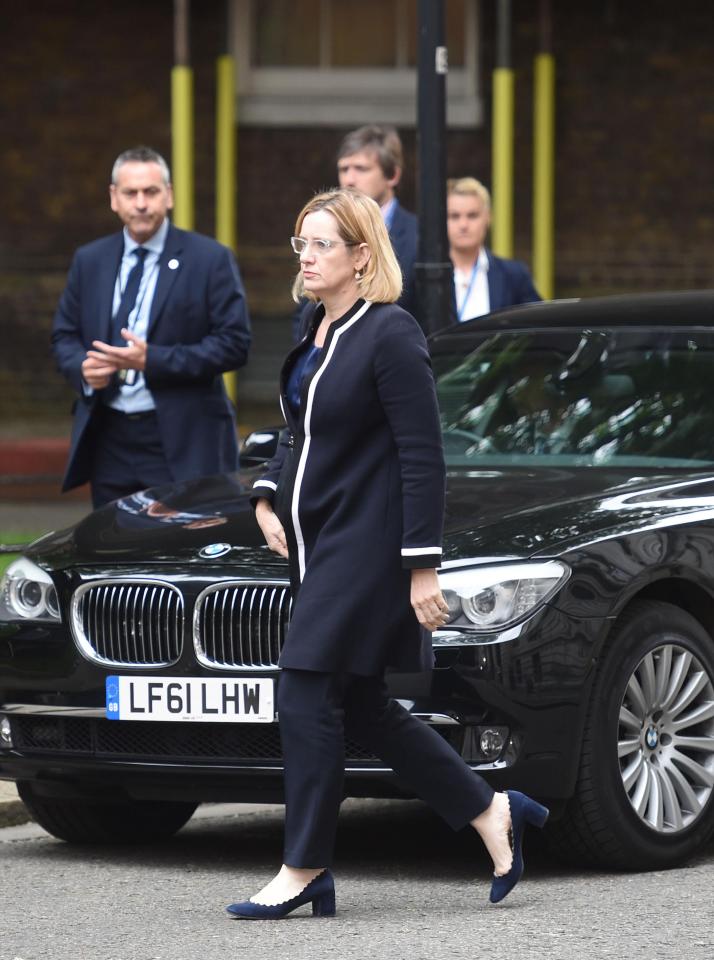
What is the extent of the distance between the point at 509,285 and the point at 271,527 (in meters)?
4.07

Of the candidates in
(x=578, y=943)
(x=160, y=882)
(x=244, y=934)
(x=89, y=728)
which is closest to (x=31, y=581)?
(x=89, y=728)

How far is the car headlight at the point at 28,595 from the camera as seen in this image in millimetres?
6234

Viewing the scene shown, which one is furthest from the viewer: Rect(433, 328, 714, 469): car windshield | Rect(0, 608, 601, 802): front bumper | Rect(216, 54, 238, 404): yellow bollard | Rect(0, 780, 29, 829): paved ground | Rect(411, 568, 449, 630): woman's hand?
Rect(216, 54, 238, 404): yellow bollard

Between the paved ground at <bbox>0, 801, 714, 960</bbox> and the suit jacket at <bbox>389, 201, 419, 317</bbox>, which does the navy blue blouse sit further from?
the suit jacket at <bbox>389, 201, 419, 317</bbox>

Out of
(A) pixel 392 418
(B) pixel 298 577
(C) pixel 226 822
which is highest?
(A) pixel 392 418

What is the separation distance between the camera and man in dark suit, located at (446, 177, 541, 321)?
30.8ft

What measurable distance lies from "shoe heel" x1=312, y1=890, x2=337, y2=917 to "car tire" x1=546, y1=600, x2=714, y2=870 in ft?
2.29

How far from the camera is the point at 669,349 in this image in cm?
699

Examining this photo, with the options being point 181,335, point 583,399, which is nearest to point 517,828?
point 583,399

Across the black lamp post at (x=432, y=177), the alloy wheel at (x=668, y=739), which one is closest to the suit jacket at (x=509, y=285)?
the black lamp post at (x=432, y=177)

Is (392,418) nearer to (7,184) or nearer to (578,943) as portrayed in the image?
(578,943)

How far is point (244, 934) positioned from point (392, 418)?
48.0 inches

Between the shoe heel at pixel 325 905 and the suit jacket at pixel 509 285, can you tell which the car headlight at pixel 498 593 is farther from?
the suit jacket at pixel 509 285

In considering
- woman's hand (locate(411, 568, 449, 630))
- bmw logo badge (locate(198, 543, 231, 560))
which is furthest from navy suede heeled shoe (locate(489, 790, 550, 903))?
bmw logo badge (locate(198, 543, 231, 560))
